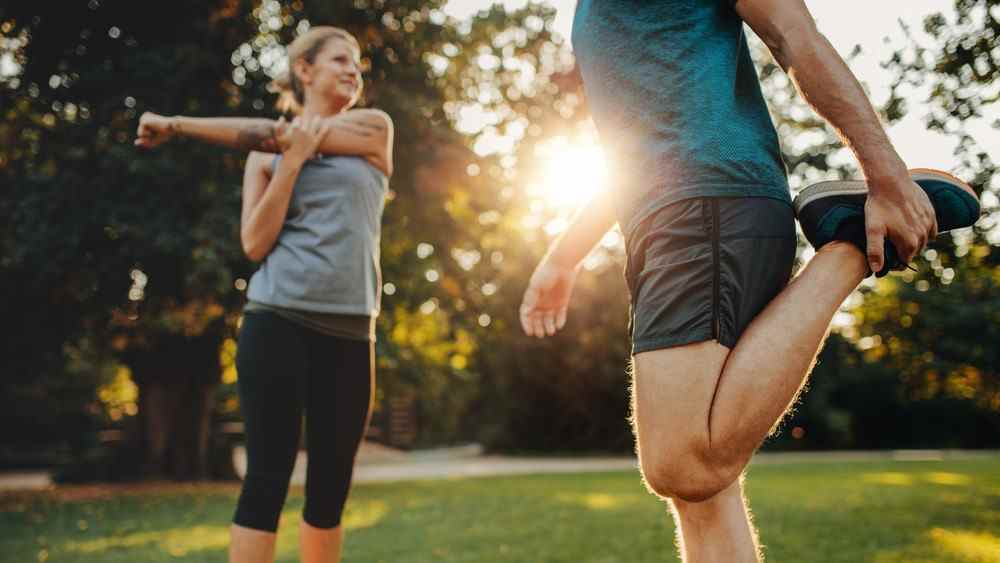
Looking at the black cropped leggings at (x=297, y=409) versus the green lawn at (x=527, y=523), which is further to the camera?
the green lawn at (x=527, y=523)

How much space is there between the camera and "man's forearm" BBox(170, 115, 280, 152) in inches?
108

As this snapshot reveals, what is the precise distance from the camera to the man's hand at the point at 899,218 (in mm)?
1525

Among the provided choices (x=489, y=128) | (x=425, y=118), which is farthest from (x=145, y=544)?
(x=489, y=128)

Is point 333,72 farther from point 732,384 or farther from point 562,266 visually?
point 732,384

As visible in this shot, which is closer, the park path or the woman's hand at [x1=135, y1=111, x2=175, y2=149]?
the woman's hand at [x1=135, y1=111, x2=175, y2=149]

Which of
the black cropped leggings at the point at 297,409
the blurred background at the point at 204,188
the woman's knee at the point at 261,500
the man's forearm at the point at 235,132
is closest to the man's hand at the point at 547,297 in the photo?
the black cropped leggings at the point at 297,409

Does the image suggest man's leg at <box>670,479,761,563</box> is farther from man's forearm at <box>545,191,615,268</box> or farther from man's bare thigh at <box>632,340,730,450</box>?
man's forearm at <box>545,191,615,268</box>

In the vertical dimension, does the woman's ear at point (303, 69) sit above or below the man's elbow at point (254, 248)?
above

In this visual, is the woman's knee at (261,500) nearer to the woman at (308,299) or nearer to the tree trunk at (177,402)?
the woman at (308,299)

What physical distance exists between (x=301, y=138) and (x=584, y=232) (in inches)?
39.3

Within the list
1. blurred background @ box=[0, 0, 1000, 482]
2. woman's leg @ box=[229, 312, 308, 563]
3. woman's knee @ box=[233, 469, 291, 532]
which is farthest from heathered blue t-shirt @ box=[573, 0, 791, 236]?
blurred background @ box=[0, 0, 1000, 482]

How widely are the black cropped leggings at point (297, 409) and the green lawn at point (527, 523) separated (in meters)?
2.48

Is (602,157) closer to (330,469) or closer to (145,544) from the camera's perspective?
(330,469)

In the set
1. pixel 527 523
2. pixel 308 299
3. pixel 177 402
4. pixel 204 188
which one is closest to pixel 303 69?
pixel 308 299
